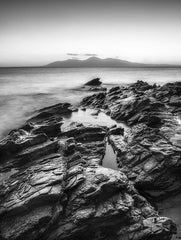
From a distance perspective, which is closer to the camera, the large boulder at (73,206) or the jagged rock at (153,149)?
the large boulder at (73,206)

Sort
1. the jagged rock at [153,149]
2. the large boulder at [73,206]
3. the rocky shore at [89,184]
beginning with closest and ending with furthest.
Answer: the large boulder at [73,206]
the rocky shore at [89,184]
the jagged rock at [153,149]

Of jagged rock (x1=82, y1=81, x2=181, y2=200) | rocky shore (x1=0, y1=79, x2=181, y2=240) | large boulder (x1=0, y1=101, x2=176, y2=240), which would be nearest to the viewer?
large boulder (x1=0, y1=101, x2=176, y2=240)

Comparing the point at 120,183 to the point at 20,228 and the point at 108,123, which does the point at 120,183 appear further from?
the point at 108,123

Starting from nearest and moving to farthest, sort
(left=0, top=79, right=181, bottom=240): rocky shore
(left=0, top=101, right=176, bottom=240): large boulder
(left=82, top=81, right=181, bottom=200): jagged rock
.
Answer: (left=0, top=101, right=176, bottom=240): large boulder < (left=0, top=79, right=181, bottom=240): rocky shore < (left=82, top=81, right=181, bottom=200): jagged rock

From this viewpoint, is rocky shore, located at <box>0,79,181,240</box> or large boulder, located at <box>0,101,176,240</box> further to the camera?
rocky shore, located at <box>0,79,181,240</box>

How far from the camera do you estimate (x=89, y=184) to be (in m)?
9.00

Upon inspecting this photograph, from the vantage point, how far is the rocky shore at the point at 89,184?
7652 millimetres

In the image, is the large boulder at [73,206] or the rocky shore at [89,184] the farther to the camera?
the rocky shore at [89,184]

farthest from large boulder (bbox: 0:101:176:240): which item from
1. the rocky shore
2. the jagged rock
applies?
the jagged rock

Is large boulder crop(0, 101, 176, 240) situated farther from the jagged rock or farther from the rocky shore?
the jagged rock

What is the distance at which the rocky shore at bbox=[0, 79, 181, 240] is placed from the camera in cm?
765

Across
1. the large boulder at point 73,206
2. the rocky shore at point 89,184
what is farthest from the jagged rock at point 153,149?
the large boulder at point 73,206

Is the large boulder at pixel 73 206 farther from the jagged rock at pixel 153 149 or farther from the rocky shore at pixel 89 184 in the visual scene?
the jagged rock at pixel 153 149

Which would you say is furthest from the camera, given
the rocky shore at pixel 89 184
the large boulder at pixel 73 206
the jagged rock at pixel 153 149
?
the jagged rock at pixel 153 149
